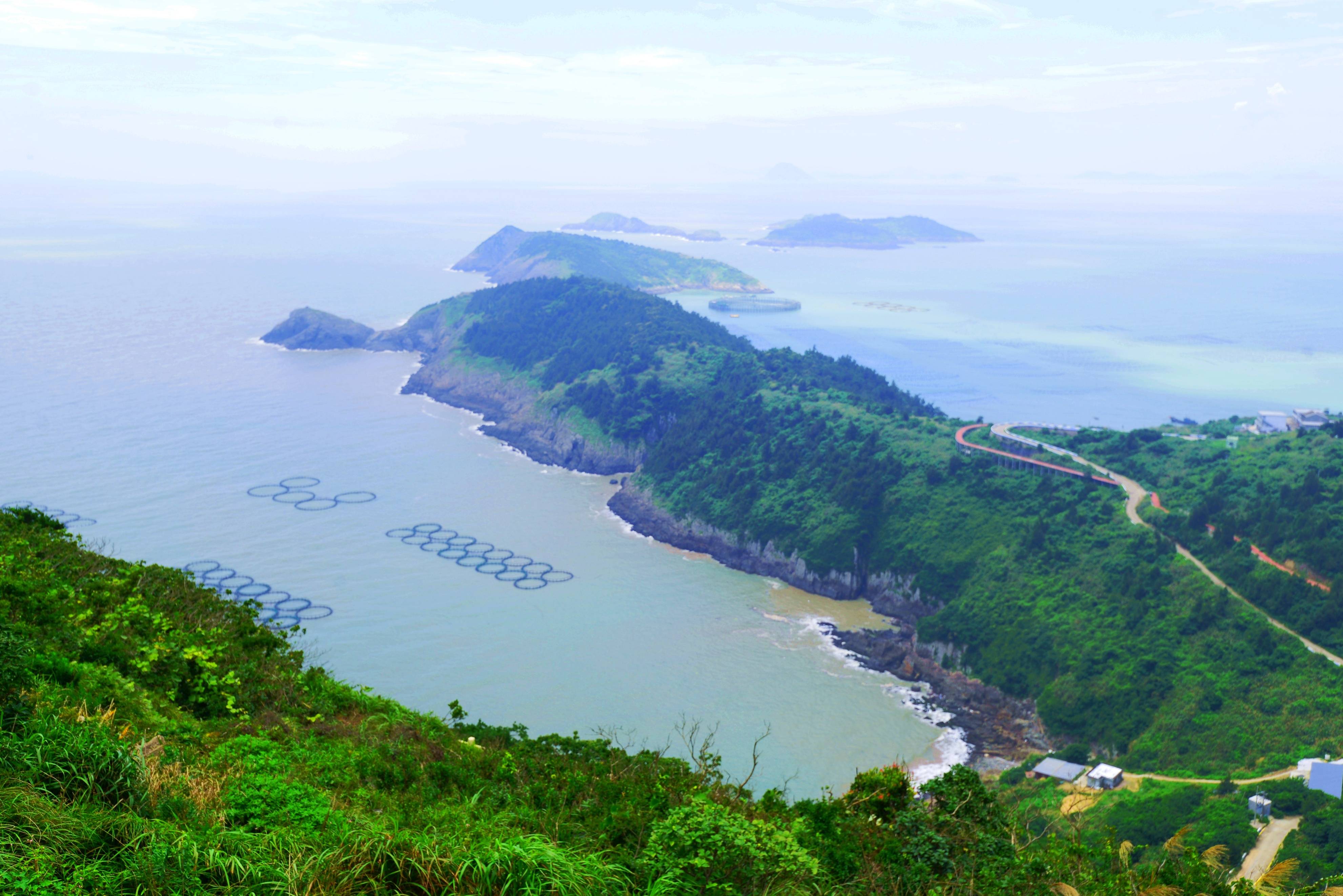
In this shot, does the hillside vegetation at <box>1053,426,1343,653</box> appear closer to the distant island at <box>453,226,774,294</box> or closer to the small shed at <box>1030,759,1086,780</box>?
the small shed at <box>1030,759,1086,780</box>

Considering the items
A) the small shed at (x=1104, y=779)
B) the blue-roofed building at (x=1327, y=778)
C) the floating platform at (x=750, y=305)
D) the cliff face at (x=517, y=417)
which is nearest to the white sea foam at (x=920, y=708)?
the small shed at (x=1104, y=779)

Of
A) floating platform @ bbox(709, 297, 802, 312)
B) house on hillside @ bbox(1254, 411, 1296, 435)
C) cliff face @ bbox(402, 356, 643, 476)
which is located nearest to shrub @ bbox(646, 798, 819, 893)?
cliff face @ bbox(402, 356, 643, 476)

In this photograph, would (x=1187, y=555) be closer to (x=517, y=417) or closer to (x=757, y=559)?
(x=757, y=559)

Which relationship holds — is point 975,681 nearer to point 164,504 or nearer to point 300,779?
point 300,779

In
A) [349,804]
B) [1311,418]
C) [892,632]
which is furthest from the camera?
[1311,418]

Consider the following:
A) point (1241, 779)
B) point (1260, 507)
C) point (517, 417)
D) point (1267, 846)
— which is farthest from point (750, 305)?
point (1267, 846)

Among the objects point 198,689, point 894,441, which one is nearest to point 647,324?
point 894,441
